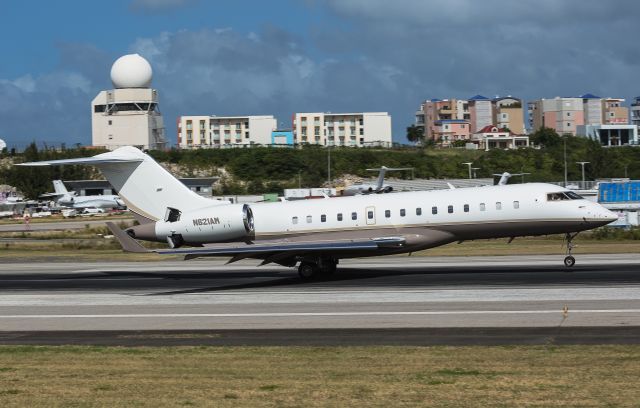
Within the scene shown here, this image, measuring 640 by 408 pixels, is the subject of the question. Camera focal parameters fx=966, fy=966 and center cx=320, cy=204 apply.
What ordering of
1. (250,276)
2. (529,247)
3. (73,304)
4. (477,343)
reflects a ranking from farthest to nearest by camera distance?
(529,247) < (250,276) < (73,304) < (477,343)

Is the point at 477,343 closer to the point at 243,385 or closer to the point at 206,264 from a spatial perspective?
the point at 243,385

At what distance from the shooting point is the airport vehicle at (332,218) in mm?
30953

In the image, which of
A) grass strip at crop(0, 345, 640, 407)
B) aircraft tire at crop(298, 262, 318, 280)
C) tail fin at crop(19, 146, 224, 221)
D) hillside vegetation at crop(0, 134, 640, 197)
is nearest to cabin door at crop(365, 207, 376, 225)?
aircraft tire at crop(298, 262, 318, 280)

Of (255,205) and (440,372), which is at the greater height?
(255,205)

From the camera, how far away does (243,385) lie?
46.5 feet

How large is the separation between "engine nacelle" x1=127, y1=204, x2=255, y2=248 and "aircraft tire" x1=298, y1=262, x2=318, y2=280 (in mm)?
2105

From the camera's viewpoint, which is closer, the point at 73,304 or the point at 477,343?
the point at 477,343

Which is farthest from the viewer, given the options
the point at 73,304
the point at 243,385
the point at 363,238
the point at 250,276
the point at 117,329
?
the point at 250,276

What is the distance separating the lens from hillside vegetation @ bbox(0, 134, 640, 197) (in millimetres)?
129750

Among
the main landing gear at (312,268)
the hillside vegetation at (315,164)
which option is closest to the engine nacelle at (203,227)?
the main landing gear at (312,268)

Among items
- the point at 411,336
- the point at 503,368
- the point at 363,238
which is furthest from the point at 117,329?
the point at 363,238

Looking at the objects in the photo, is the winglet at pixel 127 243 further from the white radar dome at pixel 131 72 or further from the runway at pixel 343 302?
the white radar dome at pixel 131 72

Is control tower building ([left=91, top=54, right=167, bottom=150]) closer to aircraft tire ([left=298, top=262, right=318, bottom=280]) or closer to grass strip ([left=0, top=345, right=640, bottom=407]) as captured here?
aircraft tire ([left=298, top=262, right=318, bottom=280])

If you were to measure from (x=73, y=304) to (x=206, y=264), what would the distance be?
13.4m
